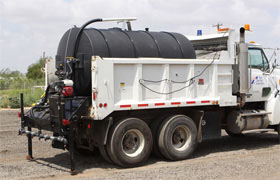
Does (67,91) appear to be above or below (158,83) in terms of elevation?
below

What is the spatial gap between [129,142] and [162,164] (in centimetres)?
88

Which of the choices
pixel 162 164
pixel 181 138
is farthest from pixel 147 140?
pixel 181 138

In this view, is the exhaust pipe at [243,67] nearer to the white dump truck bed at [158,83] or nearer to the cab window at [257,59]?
the white dump truck bed at [158,83]

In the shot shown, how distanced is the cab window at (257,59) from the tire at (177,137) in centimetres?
277

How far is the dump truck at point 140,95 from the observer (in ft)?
27.0

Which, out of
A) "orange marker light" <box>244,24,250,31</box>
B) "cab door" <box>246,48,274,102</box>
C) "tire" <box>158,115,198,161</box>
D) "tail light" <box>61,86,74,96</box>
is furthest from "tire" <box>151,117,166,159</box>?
"orange marker light" <box>244,24,250,31</box>

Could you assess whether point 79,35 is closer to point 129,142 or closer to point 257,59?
point 129,142

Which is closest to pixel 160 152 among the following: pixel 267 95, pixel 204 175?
pixel 204 175

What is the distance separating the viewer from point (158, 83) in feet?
29.4

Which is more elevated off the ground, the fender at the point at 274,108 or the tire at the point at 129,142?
the fender at the point at 274,108

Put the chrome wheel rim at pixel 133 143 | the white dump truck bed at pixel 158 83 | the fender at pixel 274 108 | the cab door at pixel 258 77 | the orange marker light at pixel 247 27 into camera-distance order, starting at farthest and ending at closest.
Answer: the fender at pixel 274 108
the cab door at pixel 258 77
the orange marker light at pixel 247 27
the chrome wheel rim at pixel 133 143
the white dump truck bed at pixel 158 83

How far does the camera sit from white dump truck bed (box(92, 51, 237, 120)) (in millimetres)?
8102

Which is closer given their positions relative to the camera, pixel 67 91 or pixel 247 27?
pixel 67 91

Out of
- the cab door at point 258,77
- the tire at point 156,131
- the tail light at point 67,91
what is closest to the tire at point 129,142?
the tire at point 156,131
